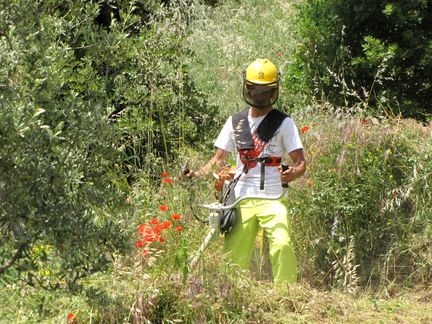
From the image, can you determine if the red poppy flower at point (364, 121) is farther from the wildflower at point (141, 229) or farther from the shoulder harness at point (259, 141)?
the wildflower at point (141, 229)

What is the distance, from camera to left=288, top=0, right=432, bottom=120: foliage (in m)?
8.13

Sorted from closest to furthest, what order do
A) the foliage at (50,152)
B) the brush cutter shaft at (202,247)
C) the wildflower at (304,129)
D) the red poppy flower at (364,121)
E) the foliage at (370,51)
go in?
the foliage at (50,152) < the brush cutter shaft at (202,247) < the wildflower at (304,129) < the red poppy flower at (364,121) < the foliage at (370,51)

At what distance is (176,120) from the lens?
759 centimetres

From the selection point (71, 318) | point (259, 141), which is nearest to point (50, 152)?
point (71, 318)

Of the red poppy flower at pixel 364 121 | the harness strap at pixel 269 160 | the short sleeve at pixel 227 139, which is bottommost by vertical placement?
the red poppy flower at pixel 364 121

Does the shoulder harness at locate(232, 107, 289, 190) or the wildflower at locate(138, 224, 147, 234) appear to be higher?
the shoulder harness at locate(232, 107, 289, 190)

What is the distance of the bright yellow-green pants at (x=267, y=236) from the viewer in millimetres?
5469

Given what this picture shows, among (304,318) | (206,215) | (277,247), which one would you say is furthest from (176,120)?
(304,318)

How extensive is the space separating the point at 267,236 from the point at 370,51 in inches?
119

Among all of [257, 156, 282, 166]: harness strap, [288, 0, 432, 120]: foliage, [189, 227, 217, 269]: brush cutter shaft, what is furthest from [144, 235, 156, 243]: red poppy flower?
[288, 0, 432, 120]: foliage

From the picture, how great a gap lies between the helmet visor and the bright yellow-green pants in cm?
61

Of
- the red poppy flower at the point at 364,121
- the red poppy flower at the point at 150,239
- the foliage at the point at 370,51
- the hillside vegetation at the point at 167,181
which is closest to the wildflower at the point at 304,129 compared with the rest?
the hillside vegetation at the point at 167,181

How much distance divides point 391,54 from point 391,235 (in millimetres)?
1883

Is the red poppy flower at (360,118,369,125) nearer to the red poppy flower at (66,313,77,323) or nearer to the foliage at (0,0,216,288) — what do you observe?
the foliage at (0,0,216,288)
